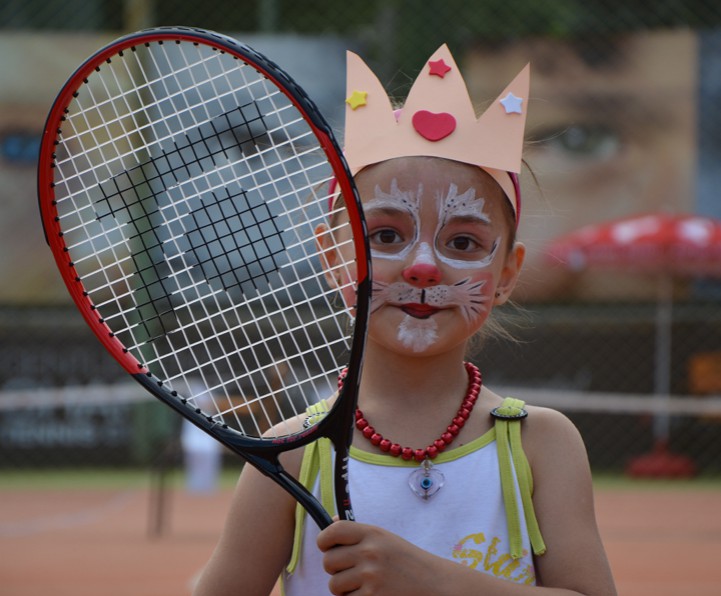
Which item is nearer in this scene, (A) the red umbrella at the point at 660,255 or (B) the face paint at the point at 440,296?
(B) the face paint at the point at 440,296

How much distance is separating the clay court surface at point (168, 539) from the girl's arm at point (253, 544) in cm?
410

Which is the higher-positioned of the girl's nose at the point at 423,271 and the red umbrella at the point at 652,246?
the girl's nose at the point at 423,271

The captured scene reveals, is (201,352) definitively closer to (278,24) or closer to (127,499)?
(127,499)

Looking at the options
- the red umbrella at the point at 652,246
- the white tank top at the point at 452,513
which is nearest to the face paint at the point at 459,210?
the white tank top at the point at 452,513

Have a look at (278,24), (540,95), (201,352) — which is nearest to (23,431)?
(201,352)

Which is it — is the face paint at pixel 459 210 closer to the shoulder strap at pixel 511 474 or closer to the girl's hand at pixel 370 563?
the shoulder strap at pixel 511 474

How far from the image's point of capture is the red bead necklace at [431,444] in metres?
1.78

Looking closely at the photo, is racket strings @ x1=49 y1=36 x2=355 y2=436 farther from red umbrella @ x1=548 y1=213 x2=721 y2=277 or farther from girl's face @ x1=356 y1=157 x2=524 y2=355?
red umbrella @ x1=548 y1=213 x2=721 y2=277

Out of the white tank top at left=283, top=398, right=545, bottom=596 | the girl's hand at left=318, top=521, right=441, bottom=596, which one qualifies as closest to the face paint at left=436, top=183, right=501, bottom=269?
the white tank top at left=283, top=398, right=545, bottom=596

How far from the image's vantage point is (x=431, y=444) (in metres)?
1.79

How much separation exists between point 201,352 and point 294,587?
5.83 metres

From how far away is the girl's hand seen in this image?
160 centimetres

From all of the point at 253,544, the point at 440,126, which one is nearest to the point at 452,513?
the point at 253,544

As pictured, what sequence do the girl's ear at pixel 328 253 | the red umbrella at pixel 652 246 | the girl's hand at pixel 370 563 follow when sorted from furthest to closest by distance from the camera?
the red umbrella at pixel 652 246
the girl's ear at pixel 328 253
the girl's hand at pixel 370 563
